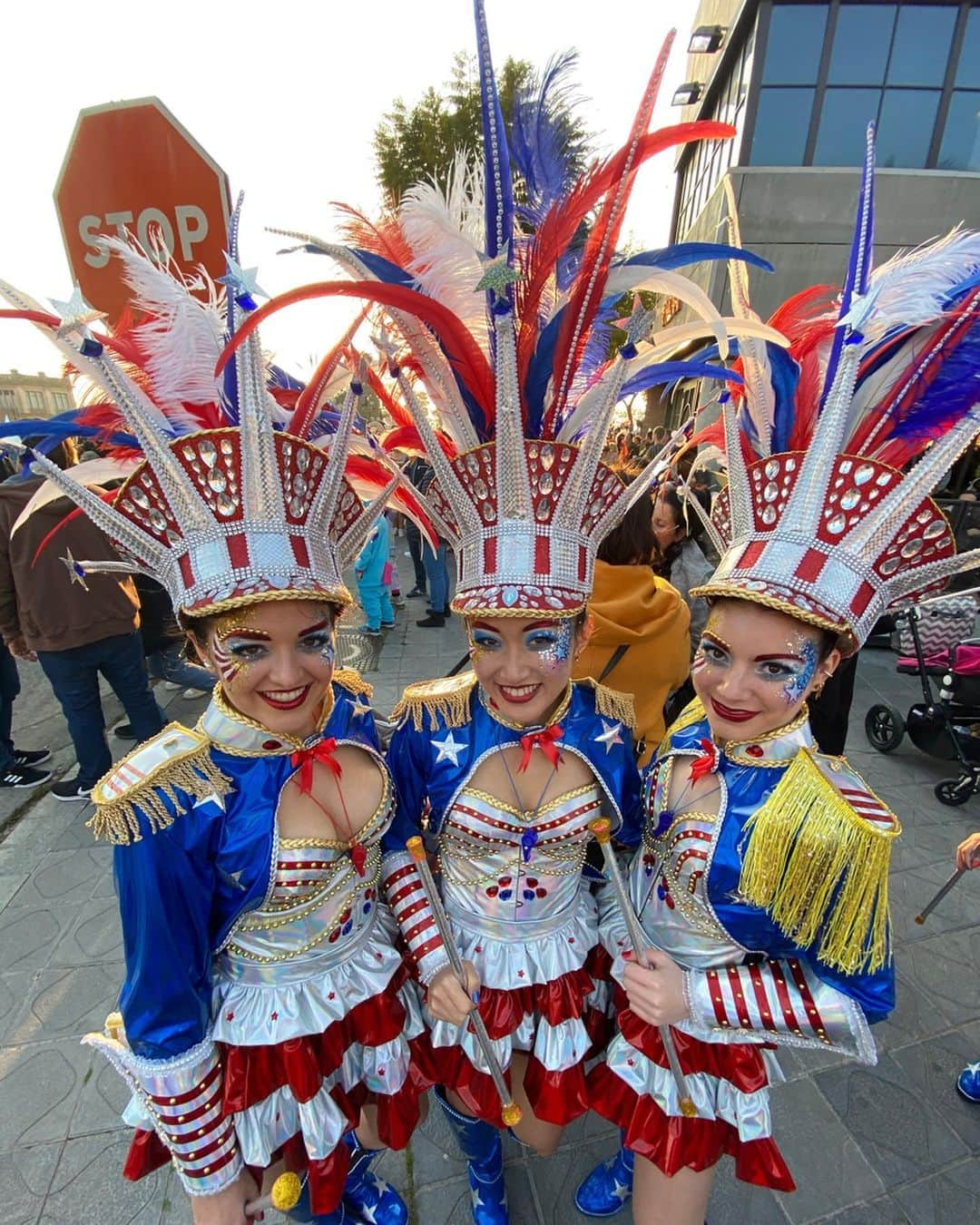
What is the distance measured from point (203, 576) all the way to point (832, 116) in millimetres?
15734

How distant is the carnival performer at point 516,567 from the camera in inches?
55.9

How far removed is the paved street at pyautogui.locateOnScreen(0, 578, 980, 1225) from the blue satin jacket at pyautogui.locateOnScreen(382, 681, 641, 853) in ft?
4.86

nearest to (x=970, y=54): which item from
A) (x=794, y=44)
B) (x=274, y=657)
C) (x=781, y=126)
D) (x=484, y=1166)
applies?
(x=794, y=44)

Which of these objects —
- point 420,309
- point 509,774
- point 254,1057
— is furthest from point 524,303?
point 254,1057

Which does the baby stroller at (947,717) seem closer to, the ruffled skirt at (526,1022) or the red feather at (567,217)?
the ruffled skirt at (526,1022)

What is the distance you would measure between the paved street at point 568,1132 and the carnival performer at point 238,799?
0.87 metres

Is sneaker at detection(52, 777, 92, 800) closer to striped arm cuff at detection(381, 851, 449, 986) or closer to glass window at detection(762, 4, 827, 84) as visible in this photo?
striped arm cuff at detection(381, 851, 449, 986)

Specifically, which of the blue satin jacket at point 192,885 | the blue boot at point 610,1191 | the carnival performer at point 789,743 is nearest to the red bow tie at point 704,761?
the carnival performer at point 789,743

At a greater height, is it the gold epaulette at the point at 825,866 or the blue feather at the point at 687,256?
the blue feather at the point at 687,256

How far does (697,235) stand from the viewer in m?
15.1

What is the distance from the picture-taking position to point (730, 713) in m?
1.56

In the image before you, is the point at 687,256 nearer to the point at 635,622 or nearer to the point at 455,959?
the point at 635,622

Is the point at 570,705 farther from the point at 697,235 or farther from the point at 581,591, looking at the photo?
the point at 697,235

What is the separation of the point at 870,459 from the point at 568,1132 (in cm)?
264
